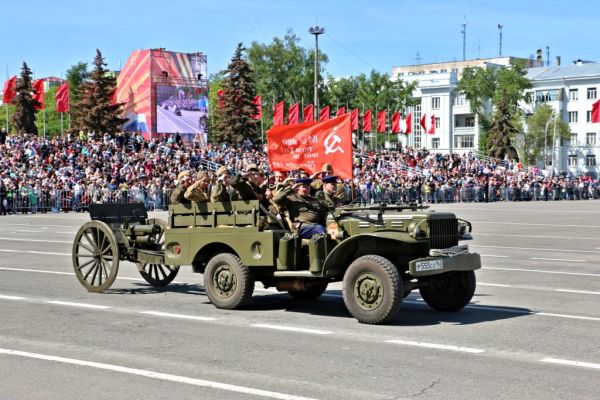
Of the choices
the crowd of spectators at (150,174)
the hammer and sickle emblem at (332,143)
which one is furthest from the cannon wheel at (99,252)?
the crowd of spectators at (150,174)

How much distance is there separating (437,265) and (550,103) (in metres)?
124

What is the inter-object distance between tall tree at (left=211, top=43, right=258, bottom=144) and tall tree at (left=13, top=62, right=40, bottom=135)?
2129 centimetres

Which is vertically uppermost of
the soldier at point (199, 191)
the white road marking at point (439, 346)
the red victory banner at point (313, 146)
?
the red victory banner at point (313, 146)

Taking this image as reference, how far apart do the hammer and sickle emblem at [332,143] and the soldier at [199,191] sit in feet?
19.5

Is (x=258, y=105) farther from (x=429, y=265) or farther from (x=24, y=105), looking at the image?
(x=429, y=265)

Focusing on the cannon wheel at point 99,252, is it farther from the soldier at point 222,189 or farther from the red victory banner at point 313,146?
the red victory banner at point 313,146

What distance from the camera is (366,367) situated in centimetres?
820

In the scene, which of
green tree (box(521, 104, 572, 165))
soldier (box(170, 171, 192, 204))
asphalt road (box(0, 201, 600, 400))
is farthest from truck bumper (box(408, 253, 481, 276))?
green tree (box(521, 104, 572, 165))

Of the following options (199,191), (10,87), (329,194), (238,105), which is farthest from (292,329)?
(238,105)

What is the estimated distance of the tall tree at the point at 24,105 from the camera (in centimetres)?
9388

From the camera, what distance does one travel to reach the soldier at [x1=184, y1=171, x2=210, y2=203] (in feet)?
41.7

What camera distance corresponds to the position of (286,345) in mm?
9320

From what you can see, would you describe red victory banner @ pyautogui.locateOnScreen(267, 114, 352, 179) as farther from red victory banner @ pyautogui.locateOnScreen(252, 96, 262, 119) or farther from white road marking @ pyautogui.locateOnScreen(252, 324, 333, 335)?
red victory banner @ pyautogui.locateOnScreen(252, 96, 262, 119)

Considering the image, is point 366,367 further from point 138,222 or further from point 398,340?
point 138,222
